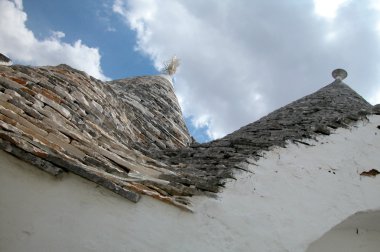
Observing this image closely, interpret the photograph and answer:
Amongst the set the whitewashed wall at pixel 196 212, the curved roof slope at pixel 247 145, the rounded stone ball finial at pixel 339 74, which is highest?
the rounded stone ball finial at pixel 339 74

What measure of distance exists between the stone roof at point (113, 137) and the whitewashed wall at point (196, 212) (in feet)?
0.30

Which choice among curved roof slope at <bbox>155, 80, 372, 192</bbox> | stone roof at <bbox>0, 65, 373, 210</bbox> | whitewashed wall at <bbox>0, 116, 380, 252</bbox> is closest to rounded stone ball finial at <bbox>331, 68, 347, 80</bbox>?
stone roof at <bbox>0, 65, 373, 210</bbox>

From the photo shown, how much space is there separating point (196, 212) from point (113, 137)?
1.51m

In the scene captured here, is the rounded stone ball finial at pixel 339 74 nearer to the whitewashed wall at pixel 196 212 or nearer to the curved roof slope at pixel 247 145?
the curved roof slope at pixel 247 145

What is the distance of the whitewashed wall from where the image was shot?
231cm

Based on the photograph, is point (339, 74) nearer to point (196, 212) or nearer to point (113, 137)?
point (113, 137)

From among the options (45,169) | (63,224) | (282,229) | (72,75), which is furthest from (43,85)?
(282,229)

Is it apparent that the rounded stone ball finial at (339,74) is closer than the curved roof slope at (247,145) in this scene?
No

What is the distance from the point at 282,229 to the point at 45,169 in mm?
1588

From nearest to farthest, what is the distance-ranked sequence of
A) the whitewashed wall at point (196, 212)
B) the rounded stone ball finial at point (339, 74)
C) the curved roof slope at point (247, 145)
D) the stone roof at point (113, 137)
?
the whitewashed wall at point (196, 212), the stone roof at point (113, 137), the curved roof slope at point (247, 145), the rounded stone ball finial at point (339, 74)

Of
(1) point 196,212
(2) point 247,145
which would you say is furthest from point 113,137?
(1) point 196,212

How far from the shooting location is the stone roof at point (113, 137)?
2545 mm

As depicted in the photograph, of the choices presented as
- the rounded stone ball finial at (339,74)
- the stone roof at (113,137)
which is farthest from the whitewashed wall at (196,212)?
the rounded stone ball finial at (339,74)

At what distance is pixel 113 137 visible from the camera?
3766 mm
